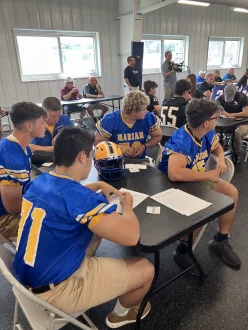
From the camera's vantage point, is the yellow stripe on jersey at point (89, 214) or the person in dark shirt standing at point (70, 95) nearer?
the yellow stripe on jersey at point (89, 214)

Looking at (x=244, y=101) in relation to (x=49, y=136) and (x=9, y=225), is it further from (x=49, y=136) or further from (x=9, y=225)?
(x=9, y=225)

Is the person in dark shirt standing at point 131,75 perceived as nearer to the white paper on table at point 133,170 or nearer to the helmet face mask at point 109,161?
the white paper on table at point 133,170

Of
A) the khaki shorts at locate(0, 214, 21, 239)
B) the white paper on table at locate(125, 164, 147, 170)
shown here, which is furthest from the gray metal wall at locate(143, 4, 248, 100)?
the khaki shorts at locate(0, 214, 21, 239)

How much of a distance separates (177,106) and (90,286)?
9.19 ft

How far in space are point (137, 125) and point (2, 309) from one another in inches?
70.4

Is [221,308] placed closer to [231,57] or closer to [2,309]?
[2,309]

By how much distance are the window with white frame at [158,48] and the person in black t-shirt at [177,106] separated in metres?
5.11

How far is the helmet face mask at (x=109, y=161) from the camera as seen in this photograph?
1.61 metres

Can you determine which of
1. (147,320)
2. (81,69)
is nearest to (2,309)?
(147,320)

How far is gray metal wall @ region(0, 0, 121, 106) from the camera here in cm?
571

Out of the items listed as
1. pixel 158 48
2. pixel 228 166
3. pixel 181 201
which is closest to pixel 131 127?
pixel 228 166

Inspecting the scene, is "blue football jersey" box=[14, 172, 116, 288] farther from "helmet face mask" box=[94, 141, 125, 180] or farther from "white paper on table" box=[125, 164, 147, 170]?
"white paper on table" box=[125, 164, 147, 170]

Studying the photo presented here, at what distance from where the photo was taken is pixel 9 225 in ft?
5.16

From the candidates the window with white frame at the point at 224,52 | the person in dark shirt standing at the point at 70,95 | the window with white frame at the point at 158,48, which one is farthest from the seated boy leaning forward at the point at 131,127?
the window with white frame at the point at 224,52
